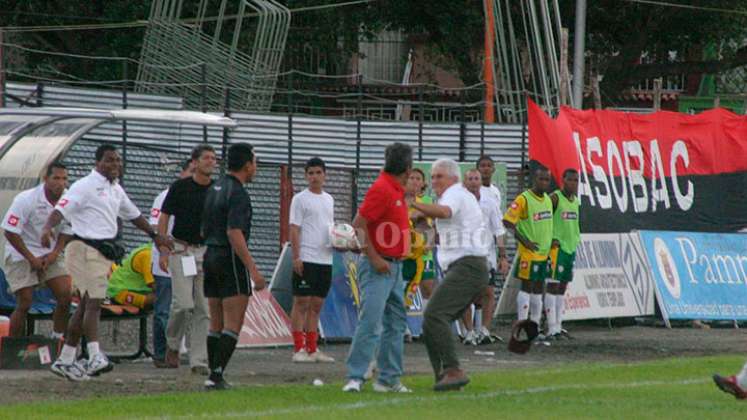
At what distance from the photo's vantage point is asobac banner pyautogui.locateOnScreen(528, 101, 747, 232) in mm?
22344

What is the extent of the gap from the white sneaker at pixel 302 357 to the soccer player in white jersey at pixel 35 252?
2.44 metres

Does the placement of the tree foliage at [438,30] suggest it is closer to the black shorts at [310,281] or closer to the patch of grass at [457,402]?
the black shorts at [310,281]

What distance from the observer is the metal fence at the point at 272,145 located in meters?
21.5

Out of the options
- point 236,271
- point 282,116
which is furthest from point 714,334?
point 236,271

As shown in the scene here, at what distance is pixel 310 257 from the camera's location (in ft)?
54.2

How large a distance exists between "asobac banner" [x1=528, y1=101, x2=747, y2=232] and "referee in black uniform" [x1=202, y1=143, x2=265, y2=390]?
8708 millimetres

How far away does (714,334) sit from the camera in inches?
848

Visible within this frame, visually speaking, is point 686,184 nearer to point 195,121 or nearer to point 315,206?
point 315,206

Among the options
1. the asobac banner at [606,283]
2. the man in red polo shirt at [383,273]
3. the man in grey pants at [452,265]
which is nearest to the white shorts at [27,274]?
the man in red polo shirt at [383,273]

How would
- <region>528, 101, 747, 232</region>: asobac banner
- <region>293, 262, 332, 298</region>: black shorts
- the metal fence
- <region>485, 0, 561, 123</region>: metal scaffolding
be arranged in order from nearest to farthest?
<region>293, 262, 332, 298</region>: black shorts, the metal fence, <region>528, 101, 747, 232</region>: asobac banner, <region>485, 0, 561, 123</region>: metal scaffolding

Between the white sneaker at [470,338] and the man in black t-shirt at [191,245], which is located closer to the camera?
the man in black t-shirt at [191,245]

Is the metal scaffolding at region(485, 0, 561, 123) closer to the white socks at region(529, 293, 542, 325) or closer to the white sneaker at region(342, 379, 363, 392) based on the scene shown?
the white socks at region(529, 293, 542, 325)

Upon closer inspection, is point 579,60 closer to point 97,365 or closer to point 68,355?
point 97,365

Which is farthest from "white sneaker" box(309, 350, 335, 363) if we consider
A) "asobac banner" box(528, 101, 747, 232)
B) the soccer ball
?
"asobac banner" box(528, 101, 747, 232)
